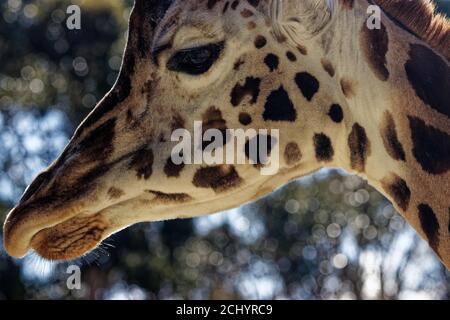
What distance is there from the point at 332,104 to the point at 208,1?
65cm

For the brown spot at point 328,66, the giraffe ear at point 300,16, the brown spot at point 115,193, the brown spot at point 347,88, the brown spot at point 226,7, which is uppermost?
the brown spot at point 226,7

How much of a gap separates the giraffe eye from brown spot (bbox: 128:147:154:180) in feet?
1.19

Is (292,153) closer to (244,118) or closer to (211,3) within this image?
(244,118)

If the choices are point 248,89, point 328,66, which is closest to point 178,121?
point 248,89

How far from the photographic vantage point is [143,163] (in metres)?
3.74

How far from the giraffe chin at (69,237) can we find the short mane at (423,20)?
1.44 meters

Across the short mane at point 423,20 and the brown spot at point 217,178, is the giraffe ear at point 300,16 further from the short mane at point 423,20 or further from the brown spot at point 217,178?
the brown spot at point 217,178

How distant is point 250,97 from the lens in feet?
12.0

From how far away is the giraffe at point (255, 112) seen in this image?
3.49 m

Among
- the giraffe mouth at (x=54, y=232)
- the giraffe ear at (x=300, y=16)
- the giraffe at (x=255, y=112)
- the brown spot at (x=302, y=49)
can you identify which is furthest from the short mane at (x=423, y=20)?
the giraffe mouth at (x=54, y=232)

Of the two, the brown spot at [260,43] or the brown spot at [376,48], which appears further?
the brown spot at [260,43]
